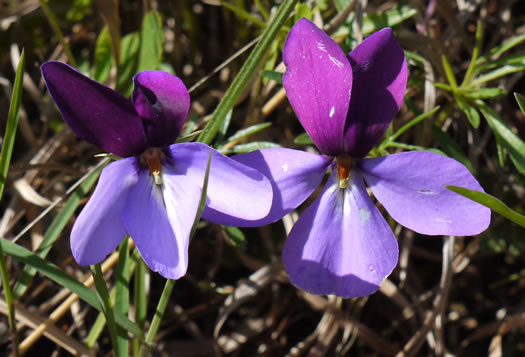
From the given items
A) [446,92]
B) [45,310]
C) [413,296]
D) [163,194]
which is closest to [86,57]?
[45,310]

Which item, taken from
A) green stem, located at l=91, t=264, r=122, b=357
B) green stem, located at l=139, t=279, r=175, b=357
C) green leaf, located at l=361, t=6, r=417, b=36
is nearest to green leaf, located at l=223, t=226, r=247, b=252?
green stem, located at l=139, t=279, r=175, b=357

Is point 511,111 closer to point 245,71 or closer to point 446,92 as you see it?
point 446,92

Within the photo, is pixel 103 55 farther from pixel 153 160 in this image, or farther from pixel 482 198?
pixel 482 198

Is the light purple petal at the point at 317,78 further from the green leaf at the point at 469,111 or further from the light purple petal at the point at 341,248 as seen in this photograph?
the green leaf at the point at 469,111

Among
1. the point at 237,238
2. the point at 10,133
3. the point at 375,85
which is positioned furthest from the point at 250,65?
the point at 10,133

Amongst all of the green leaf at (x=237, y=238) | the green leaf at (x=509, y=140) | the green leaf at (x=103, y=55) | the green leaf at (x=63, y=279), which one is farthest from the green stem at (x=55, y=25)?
the green leaf at (x=509, y=140)

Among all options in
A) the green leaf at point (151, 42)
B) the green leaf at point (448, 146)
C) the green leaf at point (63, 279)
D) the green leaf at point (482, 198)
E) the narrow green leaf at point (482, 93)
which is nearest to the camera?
the green leaf at point (482, 198)

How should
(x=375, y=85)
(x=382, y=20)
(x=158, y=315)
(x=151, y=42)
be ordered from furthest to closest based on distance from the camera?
(x=151, y=42) → (x=382, y=20) → (x=158, y=315) → (x=375, y=85)
